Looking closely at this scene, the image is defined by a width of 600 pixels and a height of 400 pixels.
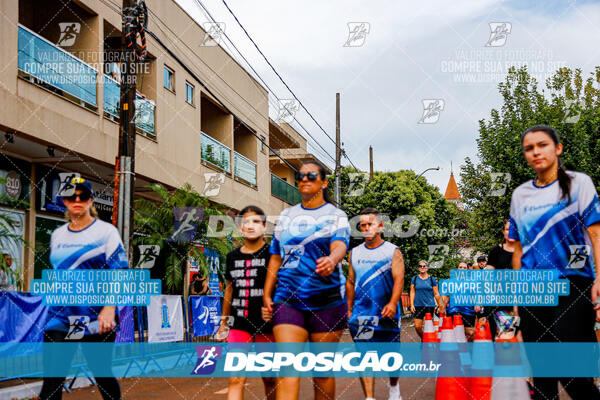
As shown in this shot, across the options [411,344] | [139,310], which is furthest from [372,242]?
[411,344]

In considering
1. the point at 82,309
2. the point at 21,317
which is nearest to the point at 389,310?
the point at 82,309

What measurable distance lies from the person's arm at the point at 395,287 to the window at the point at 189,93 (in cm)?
1610

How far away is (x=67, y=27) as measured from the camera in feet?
51.5

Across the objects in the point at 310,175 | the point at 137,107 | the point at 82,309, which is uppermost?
the point at 137,107

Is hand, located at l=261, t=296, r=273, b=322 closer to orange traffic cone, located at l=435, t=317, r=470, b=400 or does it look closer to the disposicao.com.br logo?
the disposicao.com.br logo

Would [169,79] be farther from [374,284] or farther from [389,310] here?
[389,310]

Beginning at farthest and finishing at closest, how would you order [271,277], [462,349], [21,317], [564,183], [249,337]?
1. [21,317]
2. [462,349]
3. [249,337]
4. [271,277]
5. [564,183]

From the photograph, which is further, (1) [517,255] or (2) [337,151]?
(2) [337,151]

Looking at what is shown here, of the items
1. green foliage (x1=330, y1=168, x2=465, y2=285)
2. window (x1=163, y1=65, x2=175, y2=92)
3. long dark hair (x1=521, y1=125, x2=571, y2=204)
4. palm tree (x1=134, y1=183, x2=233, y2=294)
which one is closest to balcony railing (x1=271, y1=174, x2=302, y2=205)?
green foliage (x1=330, y1=168, x2=465, y2=285)

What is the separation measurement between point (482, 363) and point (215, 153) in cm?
1860

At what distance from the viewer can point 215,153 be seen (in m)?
23.9

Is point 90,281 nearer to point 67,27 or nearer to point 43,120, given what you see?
point 43,120

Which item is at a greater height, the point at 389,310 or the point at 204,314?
the point at 389,310

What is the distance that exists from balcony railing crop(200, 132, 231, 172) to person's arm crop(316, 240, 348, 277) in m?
17.8
